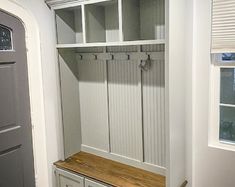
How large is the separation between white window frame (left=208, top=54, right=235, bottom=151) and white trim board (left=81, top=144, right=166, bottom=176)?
1.75 feet

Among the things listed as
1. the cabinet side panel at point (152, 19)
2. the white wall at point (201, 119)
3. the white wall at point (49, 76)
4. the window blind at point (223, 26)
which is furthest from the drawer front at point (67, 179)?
the window blind at point (223, 26)

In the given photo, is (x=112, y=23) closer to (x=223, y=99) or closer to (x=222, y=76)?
(x=222, y=76)

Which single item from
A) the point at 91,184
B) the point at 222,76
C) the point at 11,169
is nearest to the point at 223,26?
the point at 222,76

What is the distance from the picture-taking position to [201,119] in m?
2.18

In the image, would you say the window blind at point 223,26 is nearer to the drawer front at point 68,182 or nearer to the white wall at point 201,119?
the white wall at point 201,119

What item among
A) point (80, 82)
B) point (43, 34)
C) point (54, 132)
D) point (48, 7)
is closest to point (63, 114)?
point (54, 132)

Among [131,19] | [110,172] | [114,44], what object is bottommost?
[110,172]

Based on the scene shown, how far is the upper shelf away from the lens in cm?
212

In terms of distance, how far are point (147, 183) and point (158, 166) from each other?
222 millimetres

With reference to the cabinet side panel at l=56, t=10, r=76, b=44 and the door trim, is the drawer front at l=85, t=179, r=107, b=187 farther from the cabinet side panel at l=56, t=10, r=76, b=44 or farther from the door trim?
the cabinet side panel at l=56, t=10, r=76, b=44

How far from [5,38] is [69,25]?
0.67 m

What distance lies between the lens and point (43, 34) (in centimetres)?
249

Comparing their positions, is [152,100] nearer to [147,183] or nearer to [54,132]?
[147,183]

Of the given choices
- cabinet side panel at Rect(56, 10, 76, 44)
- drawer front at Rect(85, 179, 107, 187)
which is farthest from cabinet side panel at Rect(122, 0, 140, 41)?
drawer front at Rect(85, 179, 107, 187)
